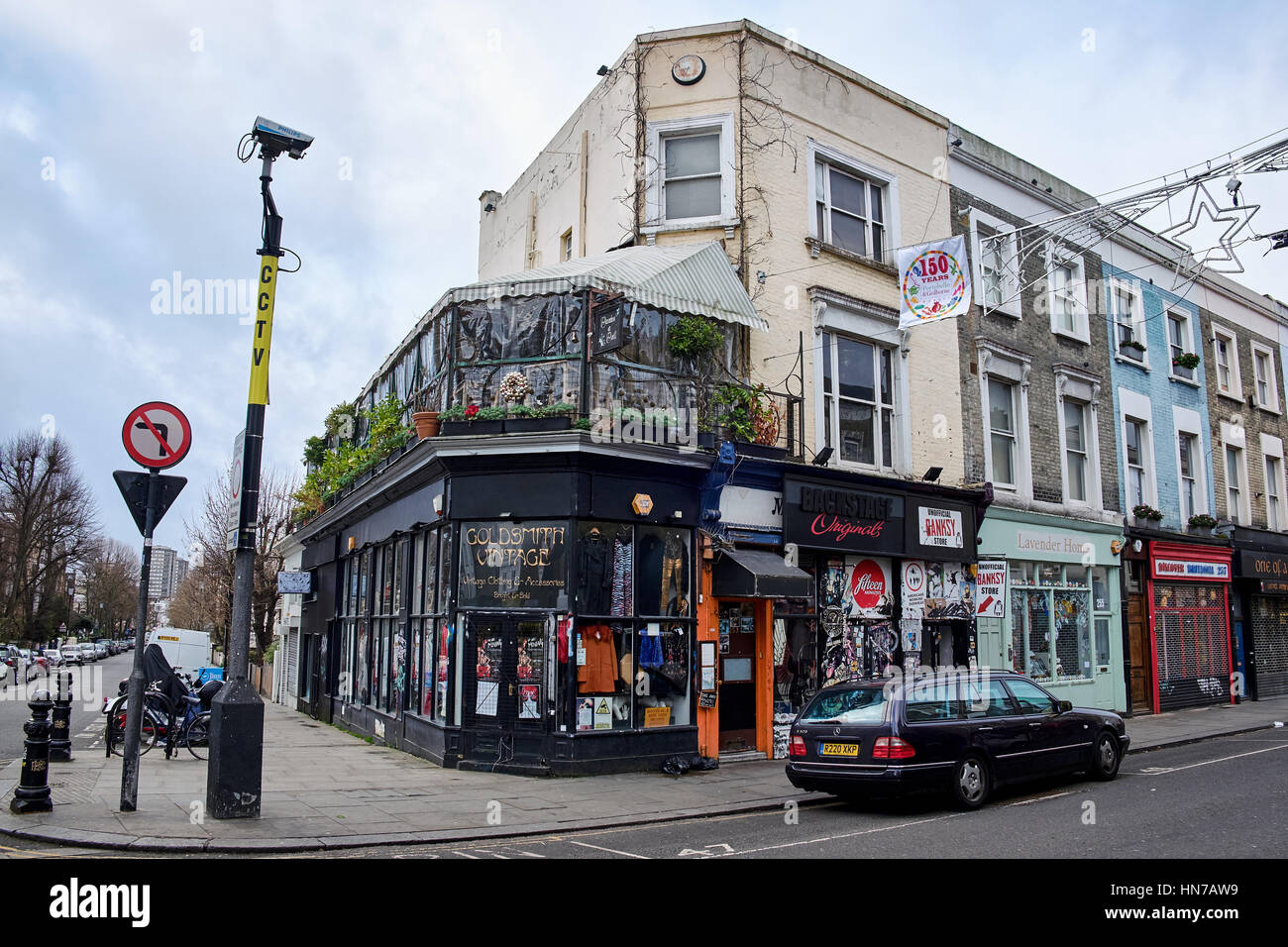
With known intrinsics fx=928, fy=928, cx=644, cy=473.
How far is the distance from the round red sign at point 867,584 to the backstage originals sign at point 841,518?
387mm

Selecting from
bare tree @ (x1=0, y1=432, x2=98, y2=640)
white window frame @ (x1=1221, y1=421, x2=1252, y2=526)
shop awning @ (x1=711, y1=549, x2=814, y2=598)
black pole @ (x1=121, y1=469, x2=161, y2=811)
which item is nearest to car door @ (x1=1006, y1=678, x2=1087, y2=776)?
shop awning @ (x1=711, y1=549, x2=814, y2=598)

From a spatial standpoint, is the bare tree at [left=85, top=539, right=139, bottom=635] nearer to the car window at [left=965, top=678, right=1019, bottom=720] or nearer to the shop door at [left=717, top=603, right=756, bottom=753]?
the shop door at [left=717, top=603, right=756, bottom=753]

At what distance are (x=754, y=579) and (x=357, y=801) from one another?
6228mm

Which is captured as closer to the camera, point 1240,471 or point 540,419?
point 540,419

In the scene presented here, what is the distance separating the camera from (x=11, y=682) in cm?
3725

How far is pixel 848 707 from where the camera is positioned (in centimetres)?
1034

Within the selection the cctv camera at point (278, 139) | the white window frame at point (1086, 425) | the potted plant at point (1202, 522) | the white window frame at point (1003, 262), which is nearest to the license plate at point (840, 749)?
the cctv camera at point (278, 139)

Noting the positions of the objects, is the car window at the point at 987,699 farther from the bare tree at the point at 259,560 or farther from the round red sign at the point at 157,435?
the bare tree at the point at 259,560

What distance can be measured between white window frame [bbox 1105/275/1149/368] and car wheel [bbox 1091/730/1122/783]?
520 inches

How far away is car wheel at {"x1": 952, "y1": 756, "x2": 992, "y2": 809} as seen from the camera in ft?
32.4

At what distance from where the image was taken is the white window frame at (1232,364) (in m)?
26.1

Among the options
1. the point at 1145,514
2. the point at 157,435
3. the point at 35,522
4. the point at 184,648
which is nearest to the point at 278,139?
the point at 157,435

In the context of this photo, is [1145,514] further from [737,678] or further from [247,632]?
[247,632]

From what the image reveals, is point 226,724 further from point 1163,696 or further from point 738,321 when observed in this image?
point 1163,696
